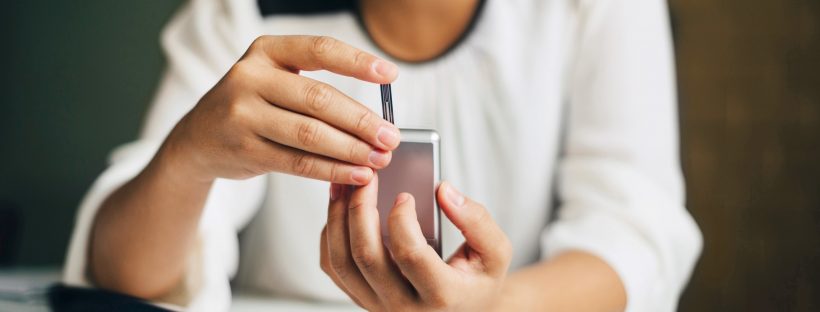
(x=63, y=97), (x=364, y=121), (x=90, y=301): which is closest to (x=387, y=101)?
(x=364, y=121)

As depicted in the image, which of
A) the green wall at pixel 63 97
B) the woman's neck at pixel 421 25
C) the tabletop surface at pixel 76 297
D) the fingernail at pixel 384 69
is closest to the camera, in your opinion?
the fingernail at pixel 384 69

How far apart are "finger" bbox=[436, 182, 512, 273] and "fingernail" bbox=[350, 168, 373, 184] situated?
0.03m

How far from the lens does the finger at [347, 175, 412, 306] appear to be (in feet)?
0.82

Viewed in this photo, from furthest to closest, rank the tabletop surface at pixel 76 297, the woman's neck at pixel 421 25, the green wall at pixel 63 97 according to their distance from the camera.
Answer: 1. the green wall at pixel 63 97
2. the woman's neck at pixel 421 25
3. the tabletop surface at pixel 76 297

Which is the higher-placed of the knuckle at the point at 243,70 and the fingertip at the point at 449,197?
the knuckle at the point at 243,70

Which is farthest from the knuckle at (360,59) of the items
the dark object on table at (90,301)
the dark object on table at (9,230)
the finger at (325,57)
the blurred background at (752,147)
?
the dark object on table at (9,230)

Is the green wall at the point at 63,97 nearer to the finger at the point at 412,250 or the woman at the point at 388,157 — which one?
the woman at the point at 388,157

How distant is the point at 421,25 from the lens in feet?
1.54

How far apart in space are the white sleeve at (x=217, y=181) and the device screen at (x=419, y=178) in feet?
0.48

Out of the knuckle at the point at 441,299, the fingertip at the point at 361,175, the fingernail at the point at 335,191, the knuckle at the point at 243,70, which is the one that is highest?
the knuckle at the point at 243,70

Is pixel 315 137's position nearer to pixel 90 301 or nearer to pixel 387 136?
pixel 387 136

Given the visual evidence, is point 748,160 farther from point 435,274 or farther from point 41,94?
point 41,94

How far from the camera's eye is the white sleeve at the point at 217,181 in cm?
39

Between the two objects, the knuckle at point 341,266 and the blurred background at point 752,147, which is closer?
the knuckle at point 341,266
